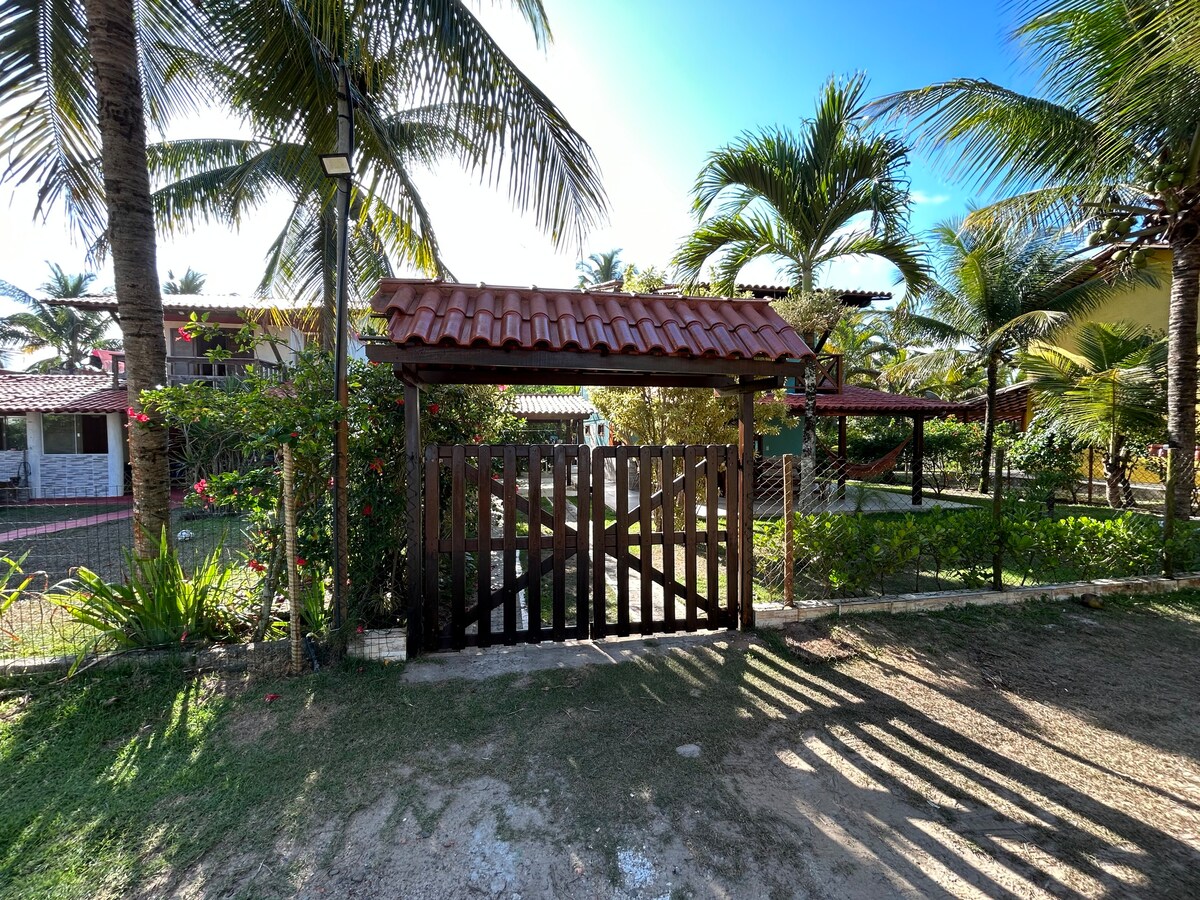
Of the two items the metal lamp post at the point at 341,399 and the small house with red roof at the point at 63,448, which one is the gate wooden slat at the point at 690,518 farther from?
the small house with red roof at the point at 63,448

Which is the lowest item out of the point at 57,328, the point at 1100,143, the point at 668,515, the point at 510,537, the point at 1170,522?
the point at 1170,522

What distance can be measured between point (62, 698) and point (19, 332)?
1458 inches

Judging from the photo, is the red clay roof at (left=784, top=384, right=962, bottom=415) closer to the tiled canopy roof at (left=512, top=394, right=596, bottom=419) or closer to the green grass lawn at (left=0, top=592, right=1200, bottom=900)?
the tiled canopy roof at (left=512, top=394, right=596, bottom=419)

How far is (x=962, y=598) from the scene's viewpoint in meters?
5.04

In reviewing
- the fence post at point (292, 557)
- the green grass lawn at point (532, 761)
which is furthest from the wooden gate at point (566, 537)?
the fence post at point (292, 557)

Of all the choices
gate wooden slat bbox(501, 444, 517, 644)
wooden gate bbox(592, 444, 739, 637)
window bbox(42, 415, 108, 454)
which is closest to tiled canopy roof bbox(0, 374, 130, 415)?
window bbox(42, 415, 108, 454)

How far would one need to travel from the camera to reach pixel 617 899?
193 centimetres

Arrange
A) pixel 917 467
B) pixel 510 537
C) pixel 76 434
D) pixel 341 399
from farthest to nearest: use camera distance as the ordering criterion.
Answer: pixel 76 434, pixel 917 467, pixel 510 537, pixel 341 399

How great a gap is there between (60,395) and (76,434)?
110 cm

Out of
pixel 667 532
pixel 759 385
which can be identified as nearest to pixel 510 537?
pixel 667 532

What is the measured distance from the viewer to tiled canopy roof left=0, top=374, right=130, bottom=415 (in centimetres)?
1233

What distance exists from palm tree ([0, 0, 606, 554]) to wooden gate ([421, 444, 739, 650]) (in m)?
2.11

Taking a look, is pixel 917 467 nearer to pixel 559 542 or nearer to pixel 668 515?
pixel 668 515

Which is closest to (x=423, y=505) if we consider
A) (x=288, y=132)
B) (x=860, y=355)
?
(x=288, y=132)
